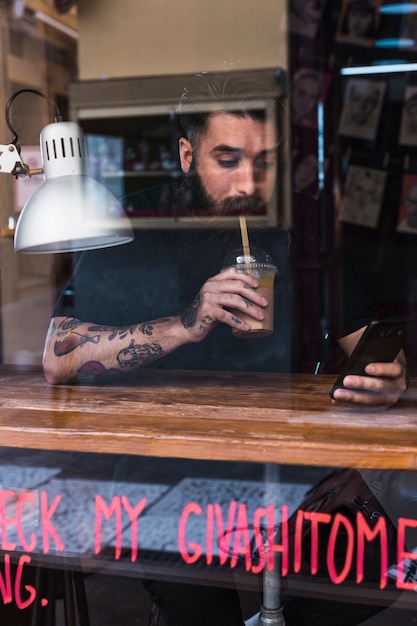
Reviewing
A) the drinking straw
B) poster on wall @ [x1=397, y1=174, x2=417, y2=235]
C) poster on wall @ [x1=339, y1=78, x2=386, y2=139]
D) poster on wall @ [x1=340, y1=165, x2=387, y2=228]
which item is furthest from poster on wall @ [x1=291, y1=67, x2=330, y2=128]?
the drinking straw

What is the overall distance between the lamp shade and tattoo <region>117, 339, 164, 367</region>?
252 millimetres

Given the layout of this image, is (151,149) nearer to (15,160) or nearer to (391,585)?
(15,160)

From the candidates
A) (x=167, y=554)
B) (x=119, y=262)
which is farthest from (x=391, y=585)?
(x=119, y=262)

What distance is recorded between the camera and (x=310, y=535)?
4.72ft

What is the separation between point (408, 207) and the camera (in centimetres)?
470

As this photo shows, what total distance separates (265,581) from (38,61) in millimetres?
4236

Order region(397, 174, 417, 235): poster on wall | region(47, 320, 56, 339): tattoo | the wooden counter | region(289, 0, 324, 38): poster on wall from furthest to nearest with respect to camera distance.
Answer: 1. region(397, 174, 417, 235): poster on wall
2. region(289, 0, 324, 38): poster on wall
3. region(47, 320, 56, 339): tattoo
4. the wooden counter

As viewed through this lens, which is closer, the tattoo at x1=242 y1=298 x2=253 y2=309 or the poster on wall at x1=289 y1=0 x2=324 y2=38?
the tattoo at x1=242 y1=298 x2=253 y2=309

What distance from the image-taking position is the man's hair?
1.99 metres

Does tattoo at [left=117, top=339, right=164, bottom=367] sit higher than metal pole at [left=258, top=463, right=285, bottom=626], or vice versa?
tattoo at [left=117, top=339, right=164, bottom=367]

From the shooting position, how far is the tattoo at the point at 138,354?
5.43ft

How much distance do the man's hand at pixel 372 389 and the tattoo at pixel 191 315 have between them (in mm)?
346

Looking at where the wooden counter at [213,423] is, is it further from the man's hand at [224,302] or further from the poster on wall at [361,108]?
the poster on wall at [361,108]

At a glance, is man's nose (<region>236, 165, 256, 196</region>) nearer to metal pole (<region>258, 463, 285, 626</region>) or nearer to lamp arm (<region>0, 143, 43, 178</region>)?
lamp arm (<region>0, 143, 43, 178</region>)
